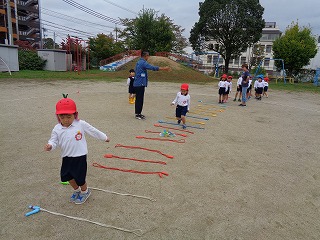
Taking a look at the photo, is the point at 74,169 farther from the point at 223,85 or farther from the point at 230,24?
the point at 230,24

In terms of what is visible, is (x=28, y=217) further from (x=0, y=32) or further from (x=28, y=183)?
(x=0, y=32)

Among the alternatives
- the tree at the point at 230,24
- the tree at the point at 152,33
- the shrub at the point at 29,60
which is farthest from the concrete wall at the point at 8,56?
the tree at the point at 230,24

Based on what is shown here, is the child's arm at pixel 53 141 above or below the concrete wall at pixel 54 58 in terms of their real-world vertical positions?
below

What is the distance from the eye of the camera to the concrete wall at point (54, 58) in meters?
28.1

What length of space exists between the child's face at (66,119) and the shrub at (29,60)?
2846 centimetres

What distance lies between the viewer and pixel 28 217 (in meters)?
2.94

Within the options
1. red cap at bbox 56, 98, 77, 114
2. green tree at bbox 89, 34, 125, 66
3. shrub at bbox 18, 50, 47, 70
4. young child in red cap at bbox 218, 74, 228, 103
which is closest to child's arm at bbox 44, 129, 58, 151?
red cap at bbox 56, 98, 77, 114

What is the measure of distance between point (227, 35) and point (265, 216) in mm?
32625

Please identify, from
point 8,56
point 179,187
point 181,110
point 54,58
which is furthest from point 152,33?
point 179,187

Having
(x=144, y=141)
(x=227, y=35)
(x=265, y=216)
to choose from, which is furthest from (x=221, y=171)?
(x=227, y=35)

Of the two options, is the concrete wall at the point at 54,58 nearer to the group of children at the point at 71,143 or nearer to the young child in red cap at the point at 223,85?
the young child in red cap at the point at 223,85

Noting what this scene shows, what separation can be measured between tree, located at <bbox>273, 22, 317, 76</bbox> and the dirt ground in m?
27.7

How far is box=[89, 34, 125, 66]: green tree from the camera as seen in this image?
37531mm

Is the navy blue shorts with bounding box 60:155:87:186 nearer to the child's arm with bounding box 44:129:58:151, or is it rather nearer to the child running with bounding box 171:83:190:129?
the child's arm with bounding box 44:129:58:151
